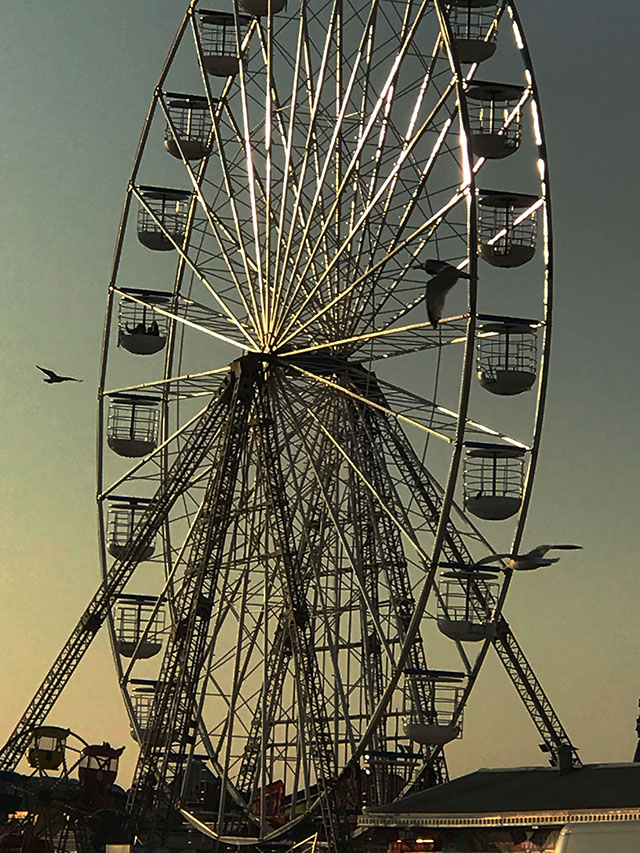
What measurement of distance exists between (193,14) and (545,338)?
12080 mm

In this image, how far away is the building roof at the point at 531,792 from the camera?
33.1 meters

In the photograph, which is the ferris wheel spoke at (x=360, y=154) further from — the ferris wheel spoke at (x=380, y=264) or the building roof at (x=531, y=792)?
the building roof at (x=531, y=792)

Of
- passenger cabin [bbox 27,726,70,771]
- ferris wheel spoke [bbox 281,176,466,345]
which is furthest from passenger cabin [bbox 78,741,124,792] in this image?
ferris wheel spoke [bbox 281,176,466,345]

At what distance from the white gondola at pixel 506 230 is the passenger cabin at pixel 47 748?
53.3 ft

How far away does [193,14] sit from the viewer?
1799 inches

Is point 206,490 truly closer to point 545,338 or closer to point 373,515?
point 373,515

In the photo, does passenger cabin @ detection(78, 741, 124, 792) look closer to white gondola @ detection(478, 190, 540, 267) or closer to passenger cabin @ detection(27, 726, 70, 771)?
passenger cabin @ detection(27, 726, 70, 771)

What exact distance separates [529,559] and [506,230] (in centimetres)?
733

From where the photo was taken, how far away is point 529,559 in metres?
40.0

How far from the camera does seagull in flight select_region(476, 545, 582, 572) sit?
39.8 metres

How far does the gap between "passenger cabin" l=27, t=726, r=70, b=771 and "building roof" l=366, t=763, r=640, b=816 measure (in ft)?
43.6

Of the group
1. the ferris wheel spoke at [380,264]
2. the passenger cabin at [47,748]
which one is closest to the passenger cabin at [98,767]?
the passenger cabin at [47,748]

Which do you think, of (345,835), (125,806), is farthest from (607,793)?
(125,806)

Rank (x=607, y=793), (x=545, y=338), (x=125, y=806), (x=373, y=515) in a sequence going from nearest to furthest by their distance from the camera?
(x=607, y=793) → (x=545, y=338) → (x=373, y=515) → (x=125, y=806)
